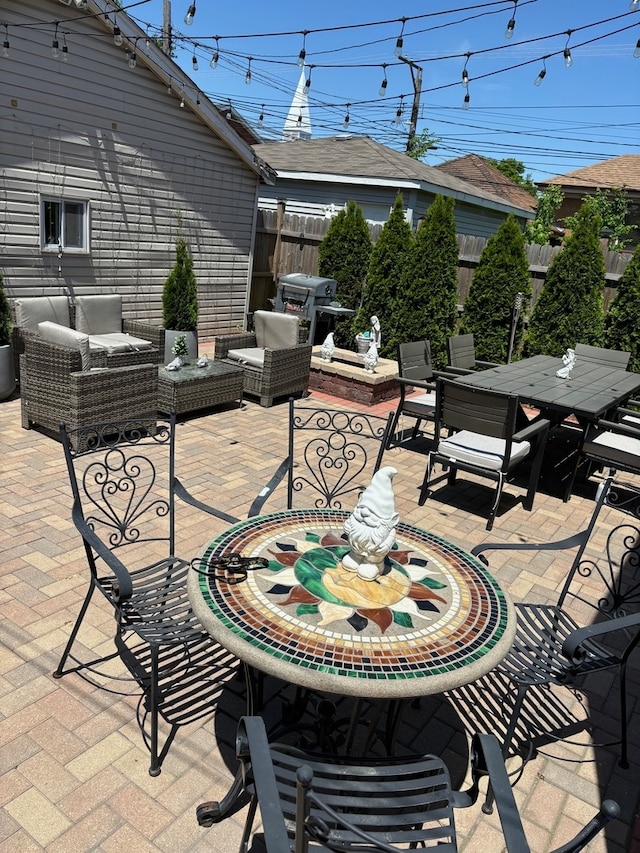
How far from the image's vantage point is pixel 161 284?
927 centimetres

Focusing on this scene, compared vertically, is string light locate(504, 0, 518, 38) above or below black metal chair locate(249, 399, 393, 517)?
above

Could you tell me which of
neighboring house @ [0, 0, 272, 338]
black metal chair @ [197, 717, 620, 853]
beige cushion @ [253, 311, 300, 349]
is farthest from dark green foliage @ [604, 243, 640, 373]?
black metal chair @ [197, 717, 620, 853]

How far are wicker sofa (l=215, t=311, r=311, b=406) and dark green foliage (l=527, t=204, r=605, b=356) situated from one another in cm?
360

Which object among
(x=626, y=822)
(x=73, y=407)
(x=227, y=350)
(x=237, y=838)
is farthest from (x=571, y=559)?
(x=227, y=350)

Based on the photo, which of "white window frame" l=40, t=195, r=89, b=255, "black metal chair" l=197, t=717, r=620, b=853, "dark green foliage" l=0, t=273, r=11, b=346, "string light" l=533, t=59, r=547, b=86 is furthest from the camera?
"white window frame" l=40, t=195, r=89, b=255

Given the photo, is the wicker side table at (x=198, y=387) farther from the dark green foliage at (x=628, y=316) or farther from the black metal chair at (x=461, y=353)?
the dark green foliage at (x=628, y=316)

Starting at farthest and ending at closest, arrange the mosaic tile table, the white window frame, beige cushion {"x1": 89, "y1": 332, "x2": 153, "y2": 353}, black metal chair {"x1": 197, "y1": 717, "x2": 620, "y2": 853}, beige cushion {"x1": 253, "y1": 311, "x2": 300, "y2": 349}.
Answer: beige cushion {"x1": 253, "y1": 311, "x2": 300, "y2": 349}, the white window frame, beige cushion {"x1": 89, "y1": 332, "x2": 153, "y2": 353}, the mosaic tile table, black metal chair {"x1": 197, "y1": 717, "x2": 620, "y2": 853}

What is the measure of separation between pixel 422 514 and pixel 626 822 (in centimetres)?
273

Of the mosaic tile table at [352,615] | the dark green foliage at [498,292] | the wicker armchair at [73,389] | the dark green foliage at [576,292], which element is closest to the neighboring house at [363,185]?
the dark green foliage at [498,292]

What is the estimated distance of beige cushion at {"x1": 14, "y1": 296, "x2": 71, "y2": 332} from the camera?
6.89 metres

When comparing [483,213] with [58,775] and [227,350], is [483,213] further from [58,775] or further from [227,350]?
[58,775]

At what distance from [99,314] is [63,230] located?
1.21 metres

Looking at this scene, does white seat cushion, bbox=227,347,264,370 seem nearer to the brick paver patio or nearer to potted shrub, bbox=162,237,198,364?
potted shrub, bbox=162,237,198,364

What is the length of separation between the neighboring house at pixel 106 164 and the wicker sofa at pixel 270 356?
7.52 feet
